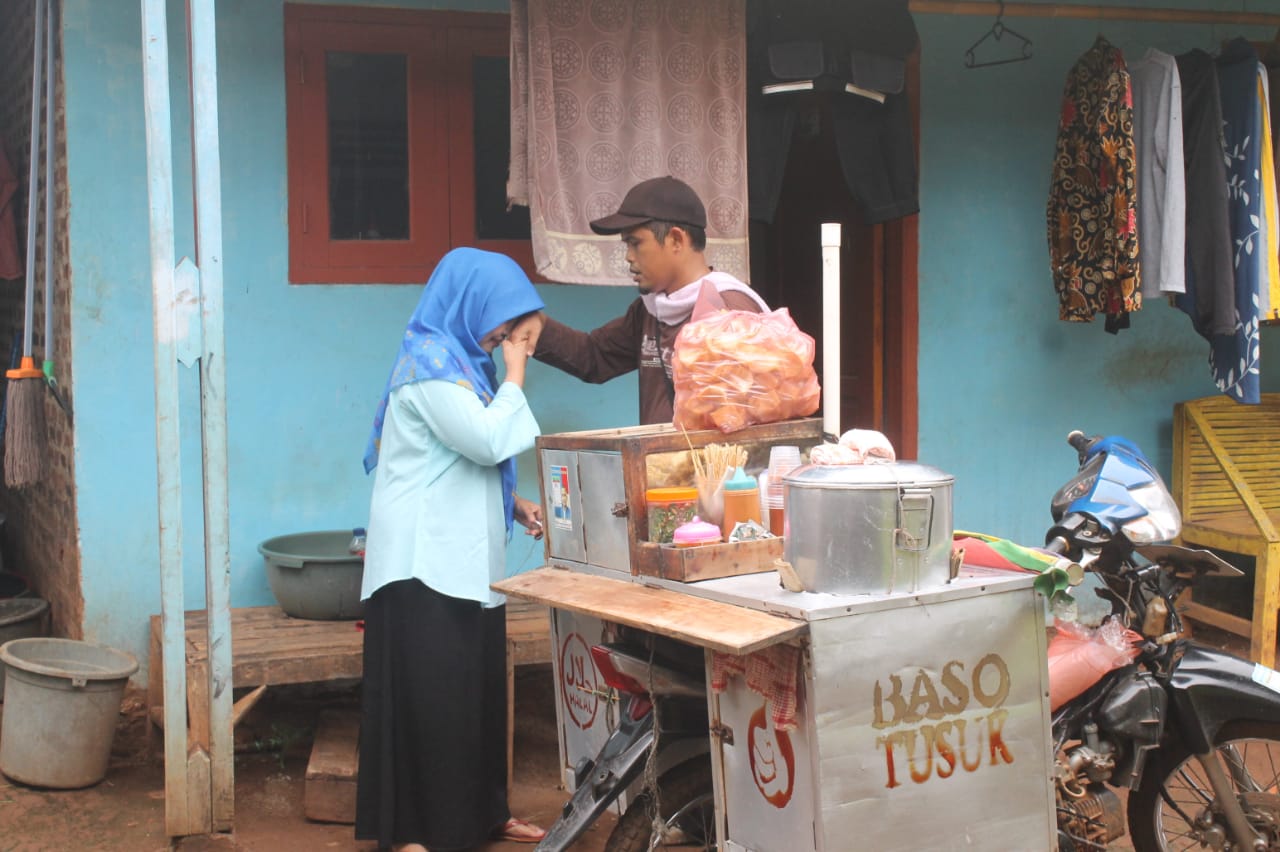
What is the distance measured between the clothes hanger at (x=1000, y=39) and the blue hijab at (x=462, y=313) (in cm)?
273

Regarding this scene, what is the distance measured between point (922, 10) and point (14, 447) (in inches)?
159

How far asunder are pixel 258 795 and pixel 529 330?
201cm

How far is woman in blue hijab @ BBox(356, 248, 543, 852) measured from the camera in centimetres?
333

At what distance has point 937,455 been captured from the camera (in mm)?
5504

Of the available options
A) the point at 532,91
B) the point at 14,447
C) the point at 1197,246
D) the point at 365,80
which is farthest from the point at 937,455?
the point at 14,447

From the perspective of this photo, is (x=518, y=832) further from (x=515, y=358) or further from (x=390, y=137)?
(x=390, y=137)

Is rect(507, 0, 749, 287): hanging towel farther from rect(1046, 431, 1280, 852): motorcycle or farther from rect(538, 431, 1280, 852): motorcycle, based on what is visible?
rect(1046, 431, 1280, 852): motorcycle

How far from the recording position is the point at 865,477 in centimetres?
240

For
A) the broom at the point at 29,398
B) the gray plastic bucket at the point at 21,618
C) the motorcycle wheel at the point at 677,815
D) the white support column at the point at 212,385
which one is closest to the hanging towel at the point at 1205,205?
the motorcycle wheel at the point at 677,815

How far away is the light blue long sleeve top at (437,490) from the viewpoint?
3305 mm

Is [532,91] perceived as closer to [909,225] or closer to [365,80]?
[365,80]

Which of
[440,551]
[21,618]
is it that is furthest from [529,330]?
[21,618]

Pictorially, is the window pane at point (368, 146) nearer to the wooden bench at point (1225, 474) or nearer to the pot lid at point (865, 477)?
the pot lid at point (865, 477)

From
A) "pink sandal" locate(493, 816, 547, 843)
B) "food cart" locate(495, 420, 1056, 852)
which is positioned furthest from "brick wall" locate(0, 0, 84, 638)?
"food cart" locate(495, 420, 1056, 852)
